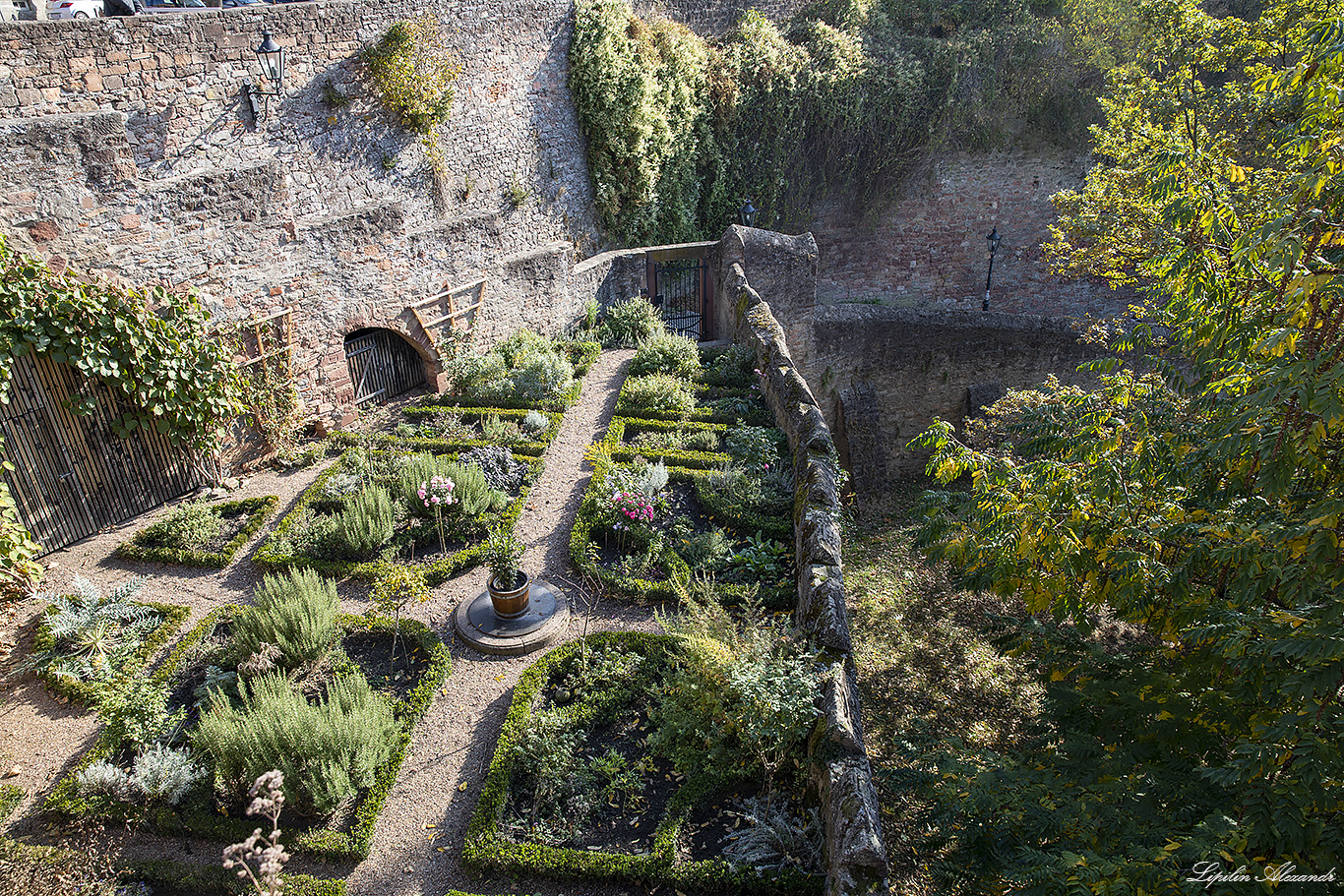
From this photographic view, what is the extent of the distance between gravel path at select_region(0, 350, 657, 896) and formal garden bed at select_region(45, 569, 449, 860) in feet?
0.55

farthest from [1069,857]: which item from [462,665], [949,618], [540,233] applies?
[540,233]

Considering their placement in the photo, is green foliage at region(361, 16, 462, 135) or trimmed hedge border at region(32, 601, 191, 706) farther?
green foliage at region(361, 16, 462, 135)

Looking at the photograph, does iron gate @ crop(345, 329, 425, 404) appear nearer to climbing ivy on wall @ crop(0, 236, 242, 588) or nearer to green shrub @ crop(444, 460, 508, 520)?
climbing ivy on wall @ crop(0, 236, 242, 588)

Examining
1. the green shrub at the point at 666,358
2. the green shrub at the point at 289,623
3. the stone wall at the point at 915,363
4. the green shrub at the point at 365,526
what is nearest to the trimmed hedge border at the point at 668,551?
the green shrub at the point at 365,526

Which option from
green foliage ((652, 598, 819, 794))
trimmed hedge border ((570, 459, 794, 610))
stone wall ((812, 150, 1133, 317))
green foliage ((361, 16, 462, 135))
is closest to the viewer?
green foliage ((652, 598, 819, 794))

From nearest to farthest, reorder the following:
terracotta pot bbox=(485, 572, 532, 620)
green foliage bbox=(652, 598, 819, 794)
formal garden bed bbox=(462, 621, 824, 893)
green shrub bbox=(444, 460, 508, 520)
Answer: formal garden bed bbox=(462, 621, 824, 893), green foliage bbox=(652, 598, 819, 794), terracotta pot bbox=(485, 572, 532, 620), green shrub bbox=(444, 460, 508, 520)

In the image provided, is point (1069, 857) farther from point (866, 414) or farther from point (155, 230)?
point (866, 414)

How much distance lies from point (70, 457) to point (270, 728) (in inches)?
182

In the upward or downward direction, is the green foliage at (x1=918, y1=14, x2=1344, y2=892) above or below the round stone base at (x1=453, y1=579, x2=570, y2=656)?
above

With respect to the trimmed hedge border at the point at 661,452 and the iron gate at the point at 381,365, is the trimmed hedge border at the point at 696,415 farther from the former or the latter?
the iron gate at the point at 381,365

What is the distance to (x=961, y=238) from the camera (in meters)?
20.7

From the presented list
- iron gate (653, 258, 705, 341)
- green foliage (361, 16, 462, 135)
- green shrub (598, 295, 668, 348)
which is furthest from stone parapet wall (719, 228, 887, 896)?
green foliage (361, 16, 462, 135)

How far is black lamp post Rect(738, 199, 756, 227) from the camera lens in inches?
671

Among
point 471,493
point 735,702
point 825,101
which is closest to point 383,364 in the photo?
point 471,493
